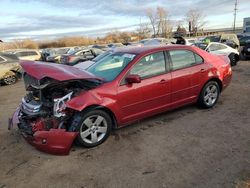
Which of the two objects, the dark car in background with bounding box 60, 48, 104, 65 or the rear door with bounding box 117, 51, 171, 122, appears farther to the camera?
the dark car in background with bounding box 60, 48, 104, 65

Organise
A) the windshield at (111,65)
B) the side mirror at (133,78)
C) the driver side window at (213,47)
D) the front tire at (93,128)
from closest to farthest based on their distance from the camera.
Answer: the front tire at (93,128) → the side mirror at (133,78) → the windshield at (111,65) → the driver side window at (213,47)

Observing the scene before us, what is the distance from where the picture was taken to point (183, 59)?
5664 mm

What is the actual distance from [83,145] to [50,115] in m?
0.75

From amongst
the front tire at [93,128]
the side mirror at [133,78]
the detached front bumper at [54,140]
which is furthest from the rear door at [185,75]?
the detached front bumper at [54,140]

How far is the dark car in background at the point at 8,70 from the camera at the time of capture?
498 inches

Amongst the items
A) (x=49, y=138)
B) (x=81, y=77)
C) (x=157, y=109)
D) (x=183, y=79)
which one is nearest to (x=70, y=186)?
(x=49, y=138)

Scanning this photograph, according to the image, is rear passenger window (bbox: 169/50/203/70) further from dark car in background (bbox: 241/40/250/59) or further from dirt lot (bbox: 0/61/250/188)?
dark car in background (bbox: 241/40/250/59)

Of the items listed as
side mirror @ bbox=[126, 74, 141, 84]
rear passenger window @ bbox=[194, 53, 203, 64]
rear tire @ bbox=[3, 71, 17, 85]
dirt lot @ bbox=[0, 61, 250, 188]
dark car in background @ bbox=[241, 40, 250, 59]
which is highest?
rear passenger window @ bbox=[194, 53, 203, 64]

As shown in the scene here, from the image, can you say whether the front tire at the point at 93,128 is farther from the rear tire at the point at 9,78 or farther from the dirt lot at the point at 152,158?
the rear tire at the point at 9,78

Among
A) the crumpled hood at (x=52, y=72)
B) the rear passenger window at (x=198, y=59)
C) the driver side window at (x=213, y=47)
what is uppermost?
the crumpled hood at (x=52, y=72)

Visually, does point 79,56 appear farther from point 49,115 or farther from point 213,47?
point 49,115

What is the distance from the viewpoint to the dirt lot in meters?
3.52

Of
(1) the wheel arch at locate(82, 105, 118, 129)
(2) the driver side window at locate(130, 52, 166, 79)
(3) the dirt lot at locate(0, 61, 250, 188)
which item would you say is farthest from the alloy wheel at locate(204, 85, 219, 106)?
(1) the wheel arch at locate(82, 105, 118, 129)

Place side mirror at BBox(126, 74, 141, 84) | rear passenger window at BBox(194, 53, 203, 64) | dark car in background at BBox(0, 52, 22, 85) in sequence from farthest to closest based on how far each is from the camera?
1. dark car in background at BBox(0, 52, 22, 85)
2. rear passenger window at BBox(194, 53, 203, 64)
3. side mirror at BBox(126, 74, 141, 84)
